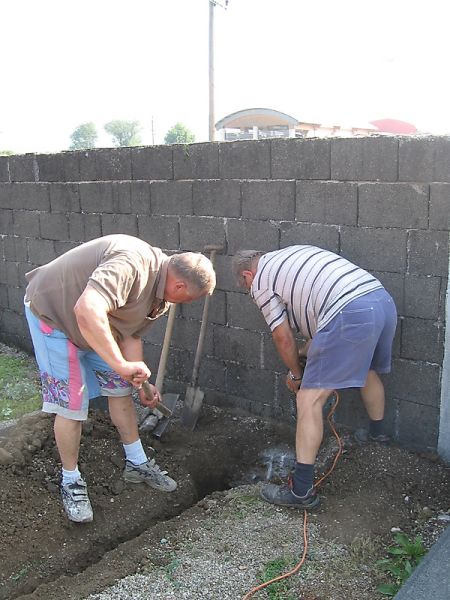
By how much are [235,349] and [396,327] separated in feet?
4.23

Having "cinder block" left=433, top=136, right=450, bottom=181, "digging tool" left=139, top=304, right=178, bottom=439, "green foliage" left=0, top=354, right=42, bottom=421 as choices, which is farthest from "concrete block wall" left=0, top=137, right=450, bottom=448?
"green foliage" left=0, top=354, right=42, bottom=421

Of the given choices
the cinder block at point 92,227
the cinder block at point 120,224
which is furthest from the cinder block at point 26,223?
the cinder block at point 120,224

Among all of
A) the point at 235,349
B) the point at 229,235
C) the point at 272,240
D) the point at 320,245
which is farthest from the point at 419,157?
the point at 235,349

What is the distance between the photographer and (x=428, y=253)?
3590 millimetres

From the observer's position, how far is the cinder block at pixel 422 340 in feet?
11.9

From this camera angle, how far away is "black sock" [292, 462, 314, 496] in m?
3.32

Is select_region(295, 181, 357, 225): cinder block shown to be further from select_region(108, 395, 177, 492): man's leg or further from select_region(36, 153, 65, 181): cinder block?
select_region(36, 153, 65, 181): cinder block

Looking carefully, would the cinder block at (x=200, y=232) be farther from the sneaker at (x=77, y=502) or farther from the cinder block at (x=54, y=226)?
the sneaker at (x=77, y=502)

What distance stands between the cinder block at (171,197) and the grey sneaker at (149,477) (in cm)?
187

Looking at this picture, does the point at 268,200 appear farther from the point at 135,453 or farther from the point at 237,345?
the point at 135,453

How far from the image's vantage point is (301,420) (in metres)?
3.37

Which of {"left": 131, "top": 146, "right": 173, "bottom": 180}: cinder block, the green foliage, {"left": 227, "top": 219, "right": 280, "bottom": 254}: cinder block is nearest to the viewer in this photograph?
{"left": 227, "top": 219, "right": 280, "bottom": 254}: cinder block

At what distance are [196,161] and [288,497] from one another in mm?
2386

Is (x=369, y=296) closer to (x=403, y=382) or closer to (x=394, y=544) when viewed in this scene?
(x=403, y=382)
